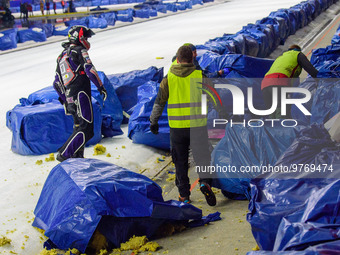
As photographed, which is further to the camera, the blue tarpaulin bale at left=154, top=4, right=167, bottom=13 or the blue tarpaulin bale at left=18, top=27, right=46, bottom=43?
the blue tarpaulin bale at left=154, top=4, right=167, bottom=13

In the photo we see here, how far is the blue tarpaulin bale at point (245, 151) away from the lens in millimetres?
5270

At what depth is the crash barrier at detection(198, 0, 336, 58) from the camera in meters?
11.8

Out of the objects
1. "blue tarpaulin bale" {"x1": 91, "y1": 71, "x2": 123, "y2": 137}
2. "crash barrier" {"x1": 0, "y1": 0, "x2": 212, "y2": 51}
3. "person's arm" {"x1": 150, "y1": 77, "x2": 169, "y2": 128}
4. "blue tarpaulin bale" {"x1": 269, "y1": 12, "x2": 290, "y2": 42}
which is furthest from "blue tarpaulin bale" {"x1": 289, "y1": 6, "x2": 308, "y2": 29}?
"person's arm" {"x1": 150, "y1": 77, "x2": 169, "y2": 128}

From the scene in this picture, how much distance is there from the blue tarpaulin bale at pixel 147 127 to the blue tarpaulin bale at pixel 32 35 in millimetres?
17205

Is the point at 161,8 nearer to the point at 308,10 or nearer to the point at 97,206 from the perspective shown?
the point at 308,10

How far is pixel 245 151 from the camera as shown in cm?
542

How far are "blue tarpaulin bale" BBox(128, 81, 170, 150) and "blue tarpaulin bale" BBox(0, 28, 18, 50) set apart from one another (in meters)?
15.7

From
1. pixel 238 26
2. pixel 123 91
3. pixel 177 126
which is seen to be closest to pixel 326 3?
pixel 238 26

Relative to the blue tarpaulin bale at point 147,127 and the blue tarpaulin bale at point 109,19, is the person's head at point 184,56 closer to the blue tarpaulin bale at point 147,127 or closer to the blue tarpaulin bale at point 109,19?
the blue tarpaulin bale at point 147,127

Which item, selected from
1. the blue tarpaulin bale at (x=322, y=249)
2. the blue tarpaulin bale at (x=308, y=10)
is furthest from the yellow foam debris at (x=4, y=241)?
the blue tarpaulin bale at (x=308, y=10)

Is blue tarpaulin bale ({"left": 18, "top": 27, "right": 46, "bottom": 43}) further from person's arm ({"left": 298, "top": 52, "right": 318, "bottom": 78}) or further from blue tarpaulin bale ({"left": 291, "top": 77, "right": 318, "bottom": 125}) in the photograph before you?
person's arm ({"left": 298, "top": 52, "right": 318, "bottom": 78})

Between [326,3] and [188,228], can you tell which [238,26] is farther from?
[188,228]

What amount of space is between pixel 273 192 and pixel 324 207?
0.78 meters

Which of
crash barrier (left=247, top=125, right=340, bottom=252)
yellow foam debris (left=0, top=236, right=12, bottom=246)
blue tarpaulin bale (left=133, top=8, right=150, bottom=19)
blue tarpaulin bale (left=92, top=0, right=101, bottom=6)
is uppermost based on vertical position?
crash barrier (left=247, top=125, right=340, bottom=252)
